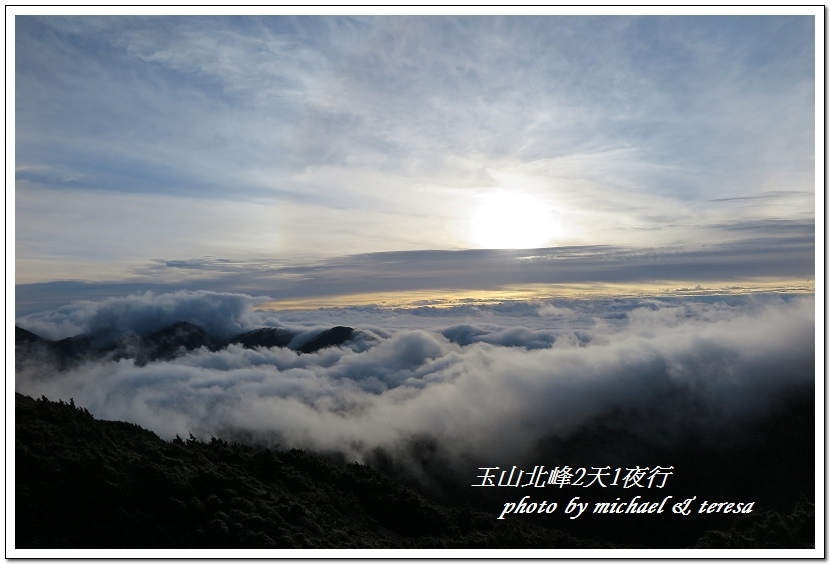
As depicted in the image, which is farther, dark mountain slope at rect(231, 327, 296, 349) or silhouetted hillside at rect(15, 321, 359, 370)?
dark mountain slope at rect(231, 327, 296, 349)

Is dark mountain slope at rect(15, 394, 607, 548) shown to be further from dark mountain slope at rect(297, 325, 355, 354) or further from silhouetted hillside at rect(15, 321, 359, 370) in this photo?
dark mountain slope at rect(297, 325, 355, 354)

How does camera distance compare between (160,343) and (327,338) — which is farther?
(327,338)

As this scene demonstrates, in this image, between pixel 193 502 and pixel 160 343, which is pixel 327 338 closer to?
pixel 160 343

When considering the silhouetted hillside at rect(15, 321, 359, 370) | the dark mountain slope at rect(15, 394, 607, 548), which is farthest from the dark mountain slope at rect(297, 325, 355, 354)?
the dark mountain slope at rect(15, 394, 607, 548)

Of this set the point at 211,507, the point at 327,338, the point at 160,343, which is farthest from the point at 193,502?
the point at 327,338

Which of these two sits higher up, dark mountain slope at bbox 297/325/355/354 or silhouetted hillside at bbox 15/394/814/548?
dark mountain slope at bbox 297/325/355/354

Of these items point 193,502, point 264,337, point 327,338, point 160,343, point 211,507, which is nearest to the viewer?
point 193,502

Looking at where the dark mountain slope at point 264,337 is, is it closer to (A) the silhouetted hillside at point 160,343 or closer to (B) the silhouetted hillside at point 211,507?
(A) the silhouetted hillside at point 160,343

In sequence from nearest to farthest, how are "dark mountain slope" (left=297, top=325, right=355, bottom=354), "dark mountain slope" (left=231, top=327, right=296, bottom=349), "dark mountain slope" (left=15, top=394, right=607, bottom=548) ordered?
"dark mountain slope" (left=15, top=394, right=607, bottom=548)
"dark mountain slope" (left=231, top=327, right=296, bottom=349)
"dark mountain slope" (left=297, top=325, right=355, bottom=354)

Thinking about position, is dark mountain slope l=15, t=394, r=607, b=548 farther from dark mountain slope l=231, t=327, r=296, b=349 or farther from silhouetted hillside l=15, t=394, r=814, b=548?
dark mountain slope l=231, t=327, r=296, b=349

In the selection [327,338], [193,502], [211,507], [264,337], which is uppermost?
[264,337]

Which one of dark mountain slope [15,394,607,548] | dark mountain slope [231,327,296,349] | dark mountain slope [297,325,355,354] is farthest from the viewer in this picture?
dark mountain slope [297,325,355,354]
